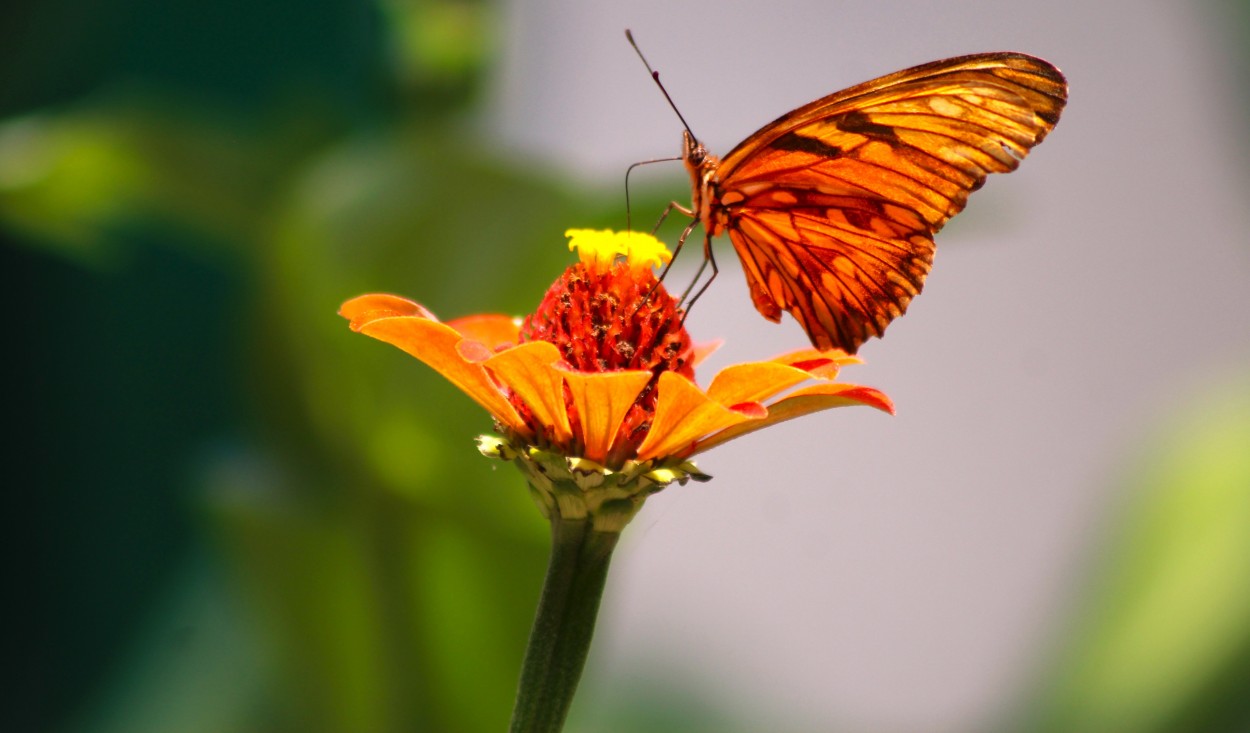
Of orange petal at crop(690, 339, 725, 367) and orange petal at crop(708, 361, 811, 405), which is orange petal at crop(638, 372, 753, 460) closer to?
orange petal at crop(708, 361, 811, 405)

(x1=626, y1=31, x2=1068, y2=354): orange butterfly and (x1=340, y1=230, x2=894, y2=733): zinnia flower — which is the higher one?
(x1=626, y1=31, x2=1068, y2=354): orange butterfly

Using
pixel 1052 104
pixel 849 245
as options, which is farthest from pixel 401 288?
pixel 1052 104

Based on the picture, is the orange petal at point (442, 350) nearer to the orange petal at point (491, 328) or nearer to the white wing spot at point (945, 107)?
the orange petal at point (491, 328)

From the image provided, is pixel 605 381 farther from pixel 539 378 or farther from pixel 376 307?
pixel 376 307

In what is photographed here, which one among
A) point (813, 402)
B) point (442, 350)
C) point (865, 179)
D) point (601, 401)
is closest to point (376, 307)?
point (442, 350)

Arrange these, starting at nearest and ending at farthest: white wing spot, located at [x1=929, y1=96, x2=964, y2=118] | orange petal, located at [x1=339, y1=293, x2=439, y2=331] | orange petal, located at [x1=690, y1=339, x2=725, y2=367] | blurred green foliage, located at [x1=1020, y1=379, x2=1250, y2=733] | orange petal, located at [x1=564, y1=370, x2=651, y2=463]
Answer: orange petal, located at [x1=564, y1=370, x2=651, y2=463] → orange petal, located at [x1=339, y1=293, x2=439, y2=331] → white wing spot, located at [x1=929, y1=96, x2=964, y2=118] → orange petal, located at [x1=690, y1=339, x2=725, y2=367] → blurred green foliage, located at [x1=1020, y1=379, x2=1250, y2=733]

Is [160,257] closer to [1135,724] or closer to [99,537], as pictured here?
[99,537]

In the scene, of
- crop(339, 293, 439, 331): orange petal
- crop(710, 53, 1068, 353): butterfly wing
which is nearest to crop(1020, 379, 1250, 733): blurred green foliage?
crop(710, 53, 1068, 353): butterfly wing
